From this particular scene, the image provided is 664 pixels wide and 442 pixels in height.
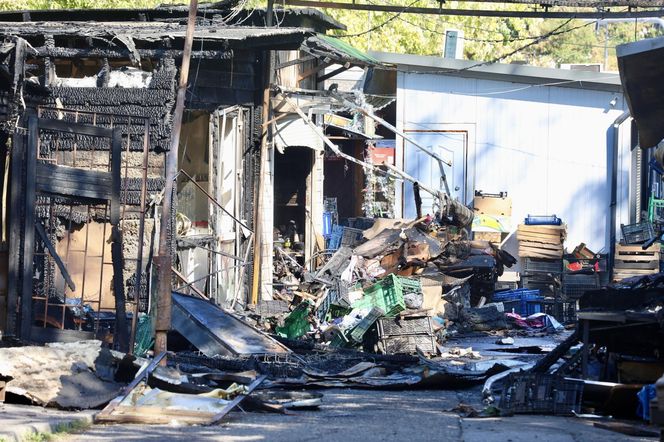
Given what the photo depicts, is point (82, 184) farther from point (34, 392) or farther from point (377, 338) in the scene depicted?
point (377, 338)

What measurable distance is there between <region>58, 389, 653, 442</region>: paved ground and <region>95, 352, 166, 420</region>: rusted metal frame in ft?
0.95

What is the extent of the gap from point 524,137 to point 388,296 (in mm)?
11313

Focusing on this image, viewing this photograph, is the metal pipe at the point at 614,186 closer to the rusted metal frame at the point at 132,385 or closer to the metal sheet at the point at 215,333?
the metal sheet at the point at 215,333

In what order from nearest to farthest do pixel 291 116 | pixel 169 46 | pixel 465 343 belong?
pixel 169 46 < pixel 465 343 < pixel 291 116

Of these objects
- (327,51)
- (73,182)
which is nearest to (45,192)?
(73,182)

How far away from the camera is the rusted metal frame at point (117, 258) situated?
39.5ft

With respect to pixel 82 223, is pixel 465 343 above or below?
below

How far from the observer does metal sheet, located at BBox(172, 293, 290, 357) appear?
13.1 m

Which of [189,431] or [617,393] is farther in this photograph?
[617,393]

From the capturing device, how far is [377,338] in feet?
47.8

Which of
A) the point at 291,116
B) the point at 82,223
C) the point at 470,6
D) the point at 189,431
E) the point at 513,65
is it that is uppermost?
the point at 470,6

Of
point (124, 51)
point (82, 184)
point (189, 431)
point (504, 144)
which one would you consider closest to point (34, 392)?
point (189, 431)

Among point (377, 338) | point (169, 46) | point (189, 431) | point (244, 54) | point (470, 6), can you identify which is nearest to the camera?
point (189, 431)

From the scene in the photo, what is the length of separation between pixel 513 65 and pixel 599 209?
3.87m
